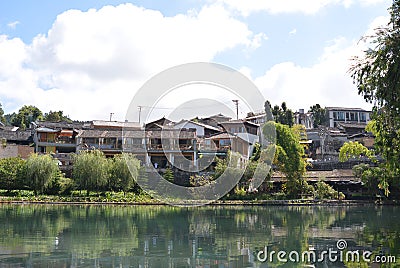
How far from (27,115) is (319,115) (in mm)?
42005

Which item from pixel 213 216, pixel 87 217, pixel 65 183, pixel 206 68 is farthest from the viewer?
pixel 65 183

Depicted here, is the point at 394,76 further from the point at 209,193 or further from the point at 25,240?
the point at 209,193

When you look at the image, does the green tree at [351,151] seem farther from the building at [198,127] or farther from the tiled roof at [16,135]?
the tiled roof at [16,135]

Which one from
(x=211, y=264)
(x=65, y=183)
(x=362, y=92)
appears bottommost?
(x=211, y=264)

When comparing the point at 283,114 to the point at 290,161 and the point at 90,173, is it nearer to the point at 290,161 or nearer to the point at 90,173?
the point at 290,161

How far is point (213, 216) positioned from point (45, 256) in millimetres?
13624

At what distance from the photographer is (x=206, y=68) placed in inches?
688

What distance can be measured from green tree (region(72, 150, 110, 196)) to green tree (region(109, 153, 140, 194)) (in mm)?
634

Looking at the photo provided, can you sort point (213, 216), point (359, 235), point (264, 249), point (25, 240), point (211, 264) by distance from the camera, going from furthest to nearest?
point (213, 216), point (359, 235), point (25, 240), point (264, 249), point (211, 264)

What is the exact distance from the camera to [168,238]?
15555mm

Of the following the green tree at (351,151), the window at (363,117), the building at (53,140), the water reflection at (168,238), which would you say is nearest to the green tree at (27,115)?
the building at (53,140)

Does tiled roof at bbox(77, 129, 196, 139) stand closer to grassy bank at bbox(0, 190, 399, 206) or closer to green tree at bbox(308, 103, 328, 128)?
grassy bank at bbox(0, 190, 399, 206)

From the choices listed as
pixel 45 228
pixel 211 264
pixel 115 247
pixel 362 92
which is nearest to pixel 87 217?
pixel 45 228

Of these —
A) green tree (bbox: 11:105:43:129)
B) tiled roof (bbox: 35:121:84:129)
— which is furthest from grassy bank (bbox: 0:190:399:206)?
green tree (bbox: 11:105:43:129)
